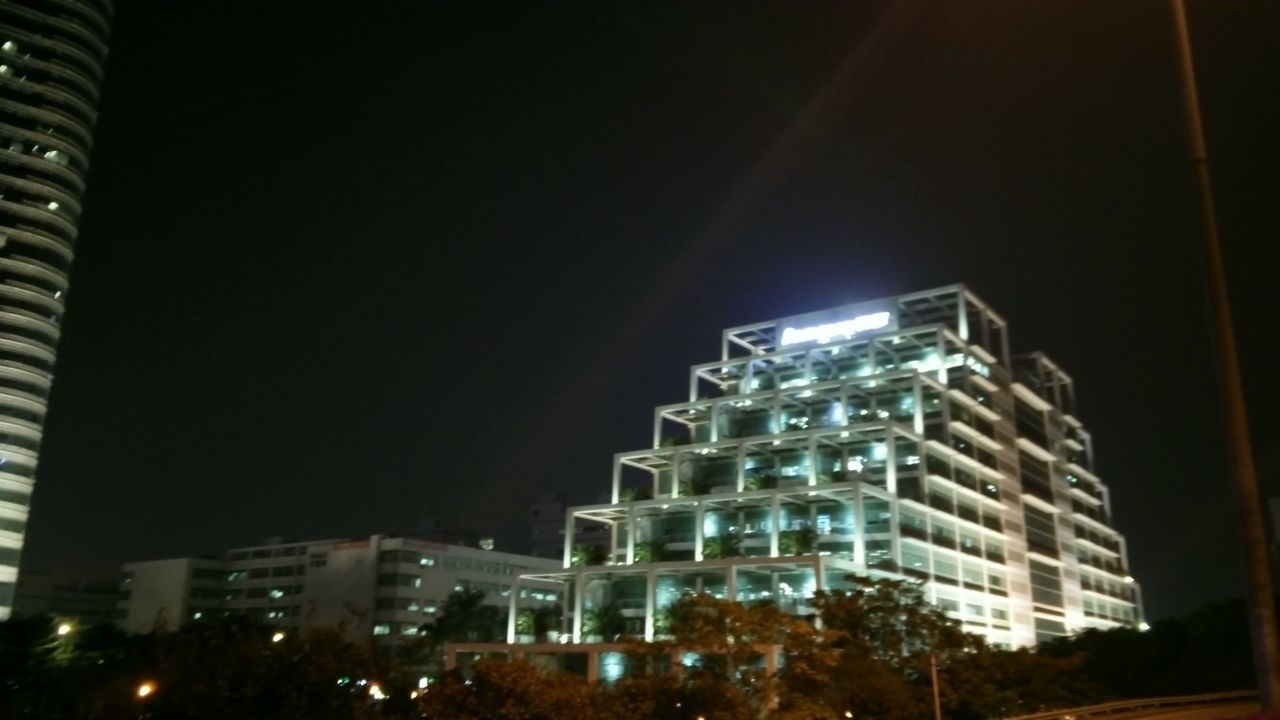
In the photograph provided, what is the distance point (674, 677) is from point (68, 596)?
151260mm

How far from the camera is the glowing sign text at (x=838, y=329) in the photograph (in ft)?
279

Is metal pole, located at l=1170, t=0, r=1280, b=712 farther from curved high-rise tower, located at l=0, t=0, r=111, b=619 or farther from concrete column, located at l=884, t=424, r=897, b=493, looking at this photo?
curved high-rise tower, located at l=0, t=0, r=111, b=619

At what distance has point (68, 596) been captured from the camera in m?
152

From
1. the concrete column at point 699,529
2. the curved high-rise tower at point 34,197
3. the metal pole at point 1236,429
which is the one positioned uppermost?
the curved high-rise tower at point 34,197

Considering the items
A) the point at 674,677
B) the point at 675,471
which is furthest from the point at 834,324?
the point at 674,677

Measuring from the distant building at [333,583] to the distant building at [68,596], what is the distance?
1194 centimetres

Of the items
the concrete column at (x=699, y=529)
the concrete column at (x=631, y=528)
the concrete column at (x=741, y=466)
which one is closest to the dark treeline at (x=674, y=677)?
the concrete column at (x=699, y=529)

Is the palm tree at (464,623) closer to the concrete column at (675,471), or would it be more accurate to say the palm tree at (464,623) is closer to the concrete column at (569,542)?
the concrete column at (569,542)

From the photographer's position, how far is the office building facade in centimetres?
6944

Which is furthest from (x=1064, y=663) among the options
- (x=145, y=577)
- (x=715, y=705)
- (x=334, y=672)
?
(x=145, y=577)

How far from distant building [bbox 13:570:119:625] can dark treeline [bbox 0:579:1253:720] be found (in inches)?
4374

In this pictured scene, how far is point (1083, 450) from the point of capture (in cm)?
12181

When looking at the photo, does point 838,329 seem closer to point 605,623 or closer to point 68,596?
point 605,623

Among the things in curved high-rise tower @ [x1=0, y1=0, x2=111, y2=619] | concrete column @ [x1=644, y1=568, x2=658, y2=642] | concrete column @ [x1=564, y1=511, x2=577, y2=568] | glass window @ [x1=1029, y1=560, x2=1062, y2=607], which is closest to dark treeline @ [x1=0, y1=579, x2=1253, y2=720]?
concrete column @ [x1=644, y1=568, x2=658, y2=642]
